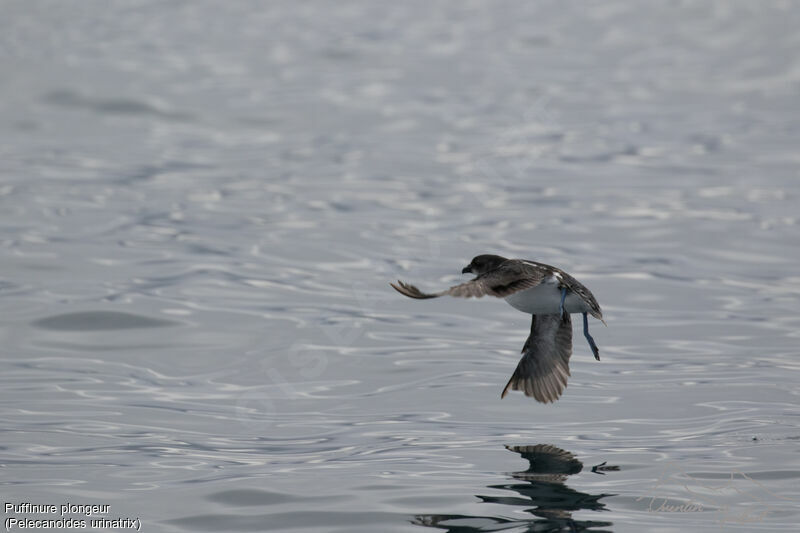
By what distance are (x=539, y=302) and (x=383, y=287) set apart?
4909 mm

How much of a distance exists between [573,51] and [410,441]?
82.4ft

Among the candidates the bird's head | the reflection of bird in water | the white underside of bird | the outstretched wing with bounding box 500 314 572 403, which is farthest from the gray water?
the bird's head

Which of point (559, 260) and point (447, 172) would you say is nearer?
point (559, 260)

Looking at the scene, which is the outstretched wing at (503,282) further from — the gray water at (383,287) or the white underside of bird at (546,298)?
the gray water at (383,287)

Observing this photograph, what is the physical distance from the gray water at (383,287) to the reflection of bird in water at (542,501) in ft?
0.08

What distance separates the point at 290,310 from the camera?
12086 mm

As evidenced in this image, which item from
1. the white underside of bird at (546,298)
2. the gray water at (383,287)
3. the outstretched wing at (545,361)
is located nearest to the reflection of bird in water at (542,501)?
the gray water at (383,287)

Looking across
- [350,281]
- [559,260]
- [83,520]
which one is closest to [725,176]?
[559,260]

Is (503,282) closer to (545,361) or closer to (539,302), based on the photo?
(539,302)

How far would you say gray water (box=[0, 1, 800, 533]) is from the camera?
7379 mm

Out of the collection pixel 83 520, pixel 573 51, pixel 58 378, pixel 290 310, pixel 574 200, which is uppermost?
pixel 573 51

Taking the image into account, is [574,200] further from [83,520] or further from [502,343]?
[83,520]

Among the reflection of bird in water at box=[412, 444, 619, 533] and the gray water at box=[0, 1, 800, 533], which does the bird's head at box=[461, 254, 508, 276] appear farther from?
the reflection of bird in water at box=[412, 444, 619, 533]

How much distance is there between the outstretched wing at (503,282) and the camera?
22.9 ft
